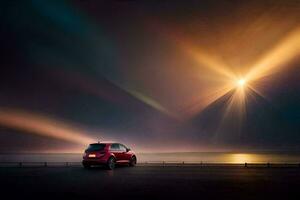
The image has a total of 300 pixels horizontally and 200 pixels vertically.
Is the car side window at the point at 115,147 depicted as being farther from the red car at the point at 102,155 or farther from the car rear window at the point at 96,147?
the car rear window at the point at 96,147

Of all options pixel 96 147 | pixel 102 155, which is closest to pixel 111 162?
pixel 102 155

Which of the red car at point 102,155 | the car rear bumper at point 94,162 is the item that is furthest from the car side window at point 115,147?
the car rear bumper at point 94,162

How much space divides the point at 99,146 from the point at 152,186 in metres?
10.8

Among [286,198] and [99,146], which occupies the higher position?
[99,146]

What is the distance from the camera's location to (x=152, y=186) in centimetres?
1505

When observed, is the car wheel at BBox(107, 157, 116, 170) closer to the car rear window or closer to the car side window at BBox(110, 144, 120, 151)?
the car side window at BBox(110, 144, 120, 151)

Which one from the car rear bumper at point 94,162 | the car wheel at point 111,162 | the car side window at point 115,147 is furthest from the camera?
the car side window at point 115,147

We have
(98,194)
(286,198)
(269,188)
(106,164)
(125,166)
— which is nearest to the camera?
(286,198)

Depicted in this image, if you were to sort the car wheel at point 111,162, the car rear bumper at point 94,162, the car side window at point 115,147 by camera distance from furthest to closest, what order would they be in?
the car side window at point 115,147 → the car wheel at point 111,162 → the car rear bumper at point 94,162

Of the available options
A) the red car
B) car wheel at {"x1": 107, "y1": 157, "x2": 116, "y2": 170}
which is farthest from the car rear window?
car wheel at {"x1": 107, "y1": 157, "x2": 116, "y2": 170}

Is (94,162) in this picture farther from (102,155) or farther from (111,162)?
(111,162)

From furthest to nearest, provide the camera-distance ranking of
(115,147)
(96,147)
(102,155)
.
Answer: (115,147) < (96,147) < (102,155)

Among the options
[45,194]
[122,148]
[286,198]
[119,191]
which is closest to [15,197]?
[45,194]

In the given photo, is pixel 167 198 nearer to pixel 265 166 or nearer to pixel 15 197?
pixel 15 197
